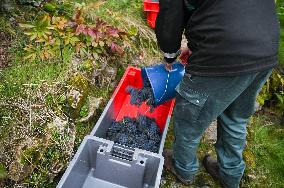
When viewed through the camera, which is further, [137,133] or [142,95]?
[142,95]

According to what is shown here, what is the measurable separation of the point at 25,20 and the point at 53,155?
5.00ft

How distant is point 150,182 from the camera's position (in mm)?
2842

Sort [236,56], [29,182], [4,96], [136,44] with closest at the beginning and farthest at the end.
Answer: [236,56]
[29,182]
[4,96]
[136,44]

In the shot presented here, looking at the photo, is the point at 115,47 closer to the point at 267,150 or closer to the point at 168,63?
the point at 168,63

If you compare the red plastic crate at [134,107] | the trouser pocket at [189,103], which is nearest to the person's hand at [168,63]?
the trouser pocket at [189,103]

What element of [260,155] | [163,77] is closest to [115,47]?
[163,77]

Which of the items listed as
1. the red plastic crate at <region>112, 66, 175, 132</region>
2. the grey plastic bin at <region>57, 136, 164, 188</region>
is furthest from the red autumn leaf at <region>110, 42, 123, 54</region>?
the grey plastic bin at <region>57, 136, 164, 188</region>

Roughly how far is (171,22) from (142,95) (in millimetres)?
1288

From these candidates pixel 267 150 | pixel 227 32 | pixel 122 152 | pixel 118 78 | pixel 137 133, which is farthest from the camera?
pixel 267 150

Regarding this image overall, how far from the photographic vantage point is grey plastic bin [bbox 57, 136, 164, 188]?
2668 mm

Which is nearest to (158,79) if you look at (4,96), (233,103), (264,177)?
(233,103)

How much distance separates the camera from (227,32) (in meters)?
2.13

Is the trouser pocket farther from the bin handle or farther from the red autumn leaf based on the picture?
the red autumn leaf

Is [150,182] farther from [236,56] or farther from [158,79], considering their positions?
[236,56]
